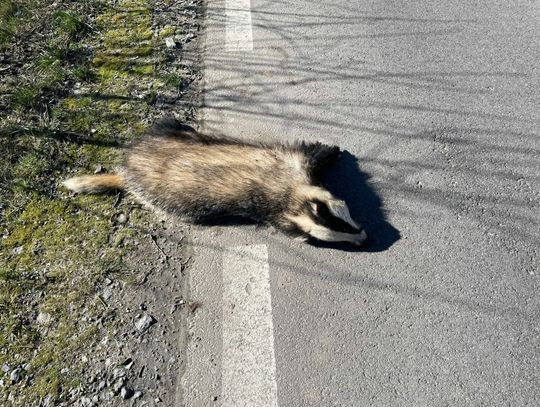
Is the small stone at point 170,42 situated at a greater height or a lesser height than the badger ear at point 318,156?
greater

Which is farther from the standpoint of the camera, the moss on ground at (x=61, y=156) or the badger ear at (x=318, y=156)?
the badger ear at (x=318, y=156)

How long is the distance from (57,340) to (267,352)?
1227 millimetres

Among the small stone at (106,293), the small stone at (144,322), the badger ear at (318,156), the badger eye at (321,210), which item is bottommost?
the small stone at (144,322)

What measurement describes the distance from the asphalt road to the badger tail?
0.77 m

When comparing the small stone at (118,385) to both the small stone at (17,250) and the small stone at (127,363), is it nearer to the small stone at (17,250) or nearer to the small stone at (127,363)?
the small stone at (127,363)

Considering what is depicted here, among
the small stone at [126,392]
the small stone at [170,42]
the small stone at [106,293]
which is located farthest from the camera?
the small stone at [170,42]

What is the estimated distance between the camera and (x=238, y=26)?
4.96 meters

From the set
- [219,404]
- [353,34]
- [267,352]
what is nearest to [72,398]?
[219,404]

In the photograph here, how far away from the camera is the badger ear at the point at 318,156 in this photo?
3605 mm

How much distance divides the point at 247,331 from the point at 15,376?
4.30 feet

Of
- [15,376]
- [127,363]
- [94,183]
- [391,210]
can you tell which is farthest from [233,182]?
[15,376]

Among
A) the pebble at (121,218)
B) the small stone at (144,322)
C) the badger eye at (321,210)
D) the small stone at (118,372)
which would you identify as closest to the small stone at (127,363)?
the small stone at (118,372)

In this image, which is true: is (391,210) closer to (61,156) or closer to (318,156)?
(318,156)

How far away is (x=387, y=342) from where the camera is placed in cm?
286
